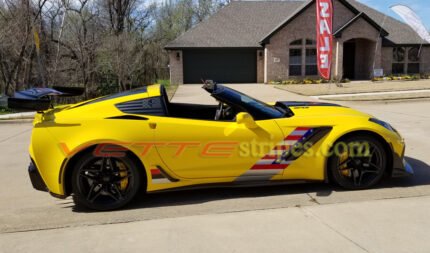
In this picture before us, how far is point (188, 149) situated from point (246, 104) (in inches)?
37.5

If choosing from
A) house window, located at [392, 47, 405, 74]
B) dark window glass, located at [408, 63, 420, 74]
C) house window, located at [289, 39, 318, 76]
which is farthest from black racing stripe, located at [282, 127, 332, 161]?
dark window glass, located at [408, 63, 420, 74]

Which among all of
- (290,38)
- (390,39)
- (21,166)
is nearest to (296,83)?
(290,38)

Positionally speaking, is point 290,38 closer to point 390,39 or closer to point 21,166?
point 390,39

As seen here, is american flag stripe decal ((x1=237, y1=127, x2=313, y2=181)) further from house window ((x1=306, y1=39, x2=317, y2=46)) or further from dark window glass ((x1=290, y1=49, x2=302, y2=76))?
house window ((x1=306, y1=39, x2=317, y2=46))

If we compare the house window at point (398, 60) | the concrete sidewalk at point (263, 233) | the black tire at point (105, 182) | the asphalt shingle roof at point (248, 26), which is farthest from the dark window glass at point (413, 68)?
the black tire at point (105, 182)

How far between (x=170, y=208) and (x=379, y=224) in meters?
2.18

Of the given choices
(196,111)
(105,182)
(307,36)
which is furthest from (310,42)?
(105,182)

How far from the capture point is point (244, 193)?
4.62 metres

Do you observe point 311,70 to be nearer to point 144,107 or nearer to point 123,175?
point 144,107

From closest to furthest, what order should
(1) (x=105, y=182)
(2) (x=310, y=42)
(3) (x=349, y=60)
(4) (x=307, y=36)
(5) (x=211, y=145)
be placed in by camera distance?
1. (1) (x=105, y=182)
2. (5) (x=211, y=145)
3. (4) (x=307, y=36)
4. (2) (x=310, y=42)
5. (3) (x=349, y=60)

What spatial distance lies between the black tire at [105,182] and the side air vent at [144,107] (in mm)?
547

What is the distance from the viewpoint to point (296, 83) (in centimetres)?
2655

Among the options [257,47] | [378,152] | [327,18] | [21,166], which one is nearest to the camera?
[378,152]

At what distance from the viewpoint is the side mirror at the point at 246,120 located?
4258 mm
